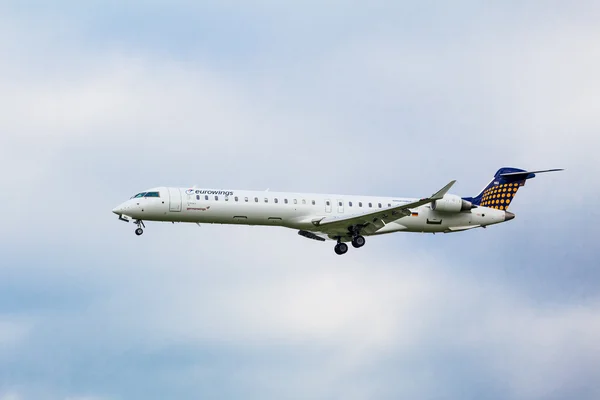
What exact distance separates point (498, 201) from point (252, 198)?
1498 centimetres

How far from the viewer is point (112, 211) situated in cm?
5391

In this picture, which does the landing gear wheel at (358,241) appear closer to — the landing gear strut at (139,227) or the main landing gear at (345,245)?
the main landing gear at (345,245)

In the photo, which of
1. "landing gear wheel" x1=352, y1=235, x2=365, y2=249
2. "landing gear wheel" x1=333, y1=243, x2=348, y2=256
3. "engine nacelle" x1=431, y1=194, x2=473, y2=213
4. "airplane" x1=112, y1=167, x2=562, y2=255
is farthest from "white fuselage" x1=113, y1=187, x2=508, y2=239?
"landing gear wheel" x1=333, y1=243, x2=348, y2=256

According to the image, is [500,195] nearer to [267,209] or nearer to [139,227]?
[267,209]

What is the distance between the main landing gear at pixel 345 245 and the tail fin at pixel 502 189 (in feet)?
25.9

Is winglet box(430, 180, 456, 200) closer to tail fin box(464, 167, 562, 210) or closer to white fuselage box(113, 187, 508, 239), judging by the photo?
white fuselage box(113, 187, 508, 239)

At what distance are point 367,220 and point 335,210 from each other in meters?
2.05

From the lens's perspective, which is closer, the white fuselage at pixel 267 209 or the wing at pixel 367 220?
the white fuselage at pixel 267 209

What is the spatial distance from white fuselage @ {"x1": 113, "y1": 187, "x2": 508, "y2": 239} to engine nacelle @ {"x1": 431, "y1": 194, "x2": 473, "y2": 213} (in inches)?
21.1

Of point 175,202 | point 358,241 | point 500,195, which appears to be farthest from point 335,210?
point 500,195

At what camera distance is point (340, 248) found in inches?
2297

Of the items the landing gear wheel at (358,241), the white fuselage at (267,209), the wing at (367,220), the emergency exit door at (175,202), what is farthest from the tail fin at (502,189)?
the emergency exit door at (175,202)

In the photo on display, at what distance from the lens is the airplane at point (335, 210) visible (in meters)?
53.9

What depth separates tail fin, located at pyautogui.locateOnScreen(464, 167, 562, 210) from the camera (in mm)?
61938
